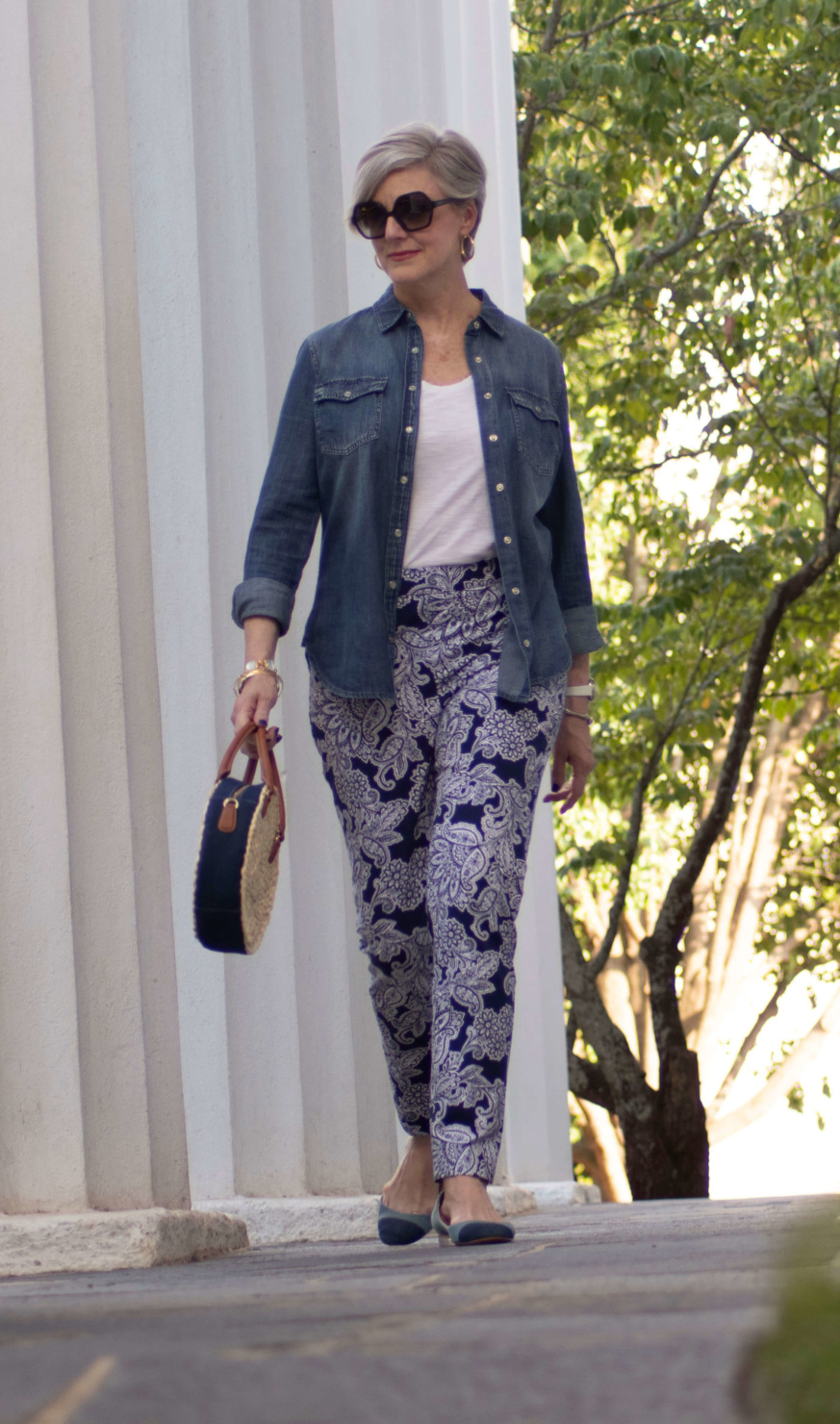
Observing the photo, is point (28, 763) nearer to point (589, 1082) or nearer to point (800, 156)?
point (800, 156)

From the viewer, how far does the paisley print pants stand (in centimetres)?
276

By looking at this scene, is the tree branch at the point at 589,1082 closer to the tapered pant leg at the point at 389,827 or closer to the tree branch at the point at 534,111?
the tree branch at the point at 534,111

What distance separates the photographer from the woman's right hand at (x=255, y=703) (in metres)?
2.79

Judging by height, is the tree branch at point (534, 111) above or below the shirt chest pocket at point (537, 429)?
above

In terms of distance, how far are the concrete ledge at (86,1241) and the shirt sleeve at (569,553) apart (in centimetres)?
132

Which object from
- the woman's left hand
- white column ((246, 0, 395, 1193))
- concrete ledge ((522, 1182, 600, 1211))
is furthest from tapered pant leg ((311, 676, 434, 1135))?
concrete ledge ((522, 1182, 600, 1211))

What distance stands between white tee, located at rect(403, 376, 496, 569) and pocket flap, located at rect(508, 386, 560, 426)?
9 cm

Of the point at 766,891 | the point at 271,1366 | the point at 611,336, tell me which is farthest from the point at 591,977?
the point at 271,1366

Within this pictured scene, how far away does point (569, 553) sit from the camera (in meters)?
3.28

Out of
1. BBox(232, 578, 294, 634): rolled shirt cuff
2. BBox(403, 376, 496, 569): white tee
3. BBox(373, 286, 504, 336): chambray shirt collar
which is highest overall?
BBox(373, 286, 504, 336): chambray shirt collar

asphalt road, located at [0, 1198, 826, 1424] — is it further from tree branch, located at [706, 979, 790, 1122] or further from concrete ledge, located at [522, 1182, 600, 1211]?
tree branch, located at [706, 979, 790, 1122]

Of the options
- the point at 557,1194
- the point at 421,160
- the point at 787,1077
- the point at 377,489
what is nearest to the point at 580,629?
the point at 377,489

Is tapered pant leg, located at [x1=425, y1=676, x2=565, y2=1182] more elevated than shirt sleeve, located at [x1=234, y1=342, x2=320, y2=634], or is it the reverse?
shirt sleeve, located at [x1=234, y1=342, x2=320, y2=634]

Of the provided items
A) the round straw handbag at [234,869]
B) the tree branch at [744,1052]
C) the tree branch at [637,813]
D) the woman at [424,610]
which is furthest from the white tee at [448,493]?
the tree branch at [744,1052]
